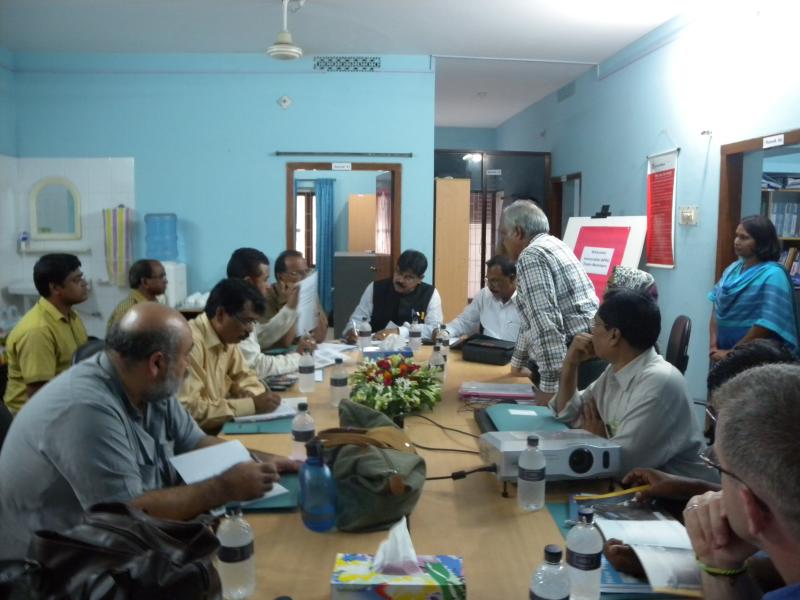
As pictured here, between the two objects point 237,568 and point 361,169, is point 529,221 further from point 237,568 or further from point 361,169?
point 361,169

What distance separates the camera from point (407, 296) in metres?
4.92

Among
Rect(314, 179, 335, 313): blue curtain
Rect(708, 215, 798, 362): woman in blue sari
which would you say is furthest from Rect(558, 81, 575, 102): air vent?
Rect(314, 179, 335, 313): blue curtain

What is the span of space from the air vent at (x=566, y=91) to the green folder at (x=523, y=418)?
5227mm

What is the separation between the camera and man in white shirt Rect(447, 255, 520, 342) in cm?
444

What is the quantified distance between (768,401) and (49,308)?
3317 millimetres

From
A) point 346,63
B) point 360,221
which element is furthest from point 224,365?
point 360,221

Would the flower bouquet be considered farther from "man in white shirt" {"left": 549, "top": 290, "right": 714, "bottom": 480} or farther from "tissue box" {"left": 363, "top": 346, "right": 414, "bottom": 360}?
"tissue box" {"left": 363, "top": 346, "right": 414, "bottom": 360}

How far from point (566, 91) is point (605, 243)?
235 centimetres

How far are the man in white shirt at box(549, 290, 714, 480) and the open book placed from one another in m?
0.26

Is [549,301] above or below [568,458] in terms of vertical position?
above

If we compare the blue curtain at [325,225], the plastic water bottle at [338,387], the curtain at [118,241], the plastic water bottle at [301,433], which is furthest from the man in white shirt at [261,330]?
the blue curtain at [325,225]

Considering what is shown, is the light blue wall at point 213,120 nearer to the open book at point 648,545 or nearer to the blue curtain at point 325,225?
the blue curtain at point 325,225

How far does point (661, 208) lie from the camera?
5.15 m

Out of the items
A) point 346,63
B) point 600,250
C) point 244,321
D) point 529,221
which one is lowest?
point 244,321
